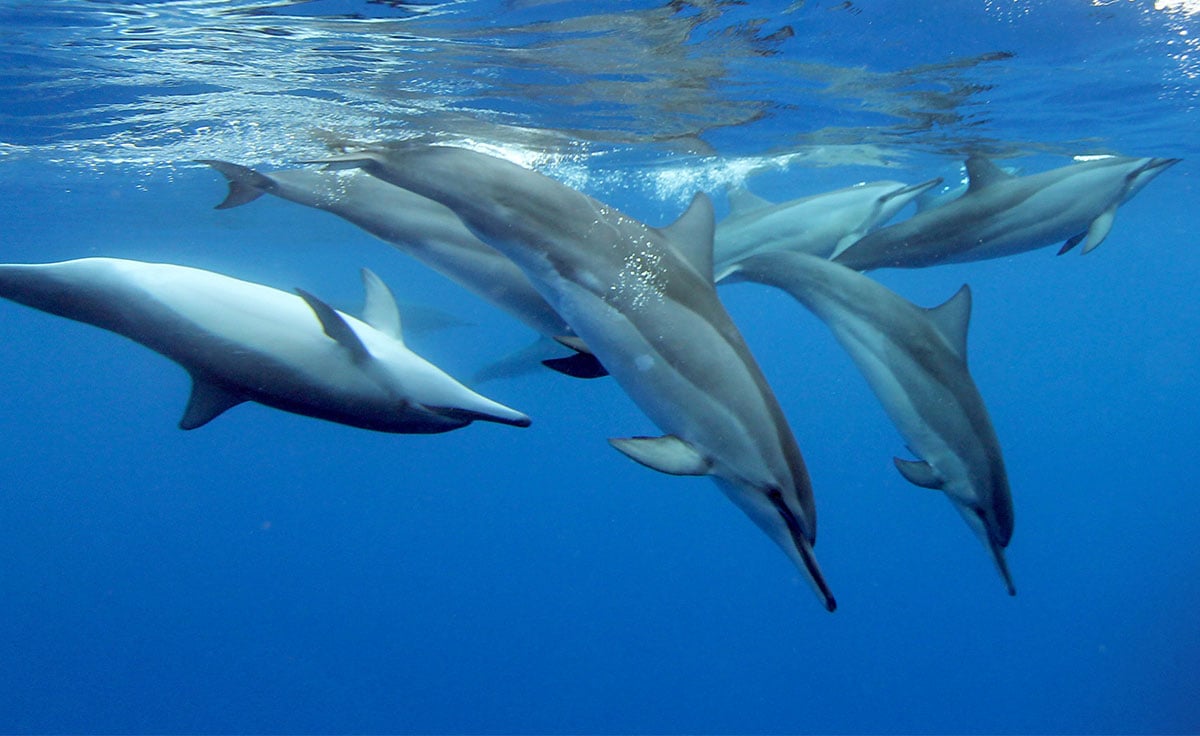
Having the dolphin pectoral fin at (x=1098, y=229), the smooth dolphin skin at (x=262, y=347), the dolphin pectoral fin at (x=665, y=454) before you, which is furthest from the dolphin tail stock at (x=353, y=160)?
the dolphin pectoral fin at (x=1098, y=229)

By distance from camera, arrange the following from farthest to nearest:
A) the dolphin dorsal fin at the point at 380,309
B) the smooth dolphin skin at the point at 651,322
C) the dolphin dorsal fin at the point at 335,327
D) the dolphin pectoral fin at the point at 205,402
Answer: the dolphin dorsal fin at the point at 380,309
the dolphin pectoral fin at the point at 205,402
the dolphin dorsal fin at the point at 335,327
the smooth dolphin skin at the point at 651,322

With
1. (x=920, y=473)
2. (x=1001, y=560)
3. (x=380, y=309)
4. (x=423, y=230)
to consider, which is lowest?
(x=1001, y=560)

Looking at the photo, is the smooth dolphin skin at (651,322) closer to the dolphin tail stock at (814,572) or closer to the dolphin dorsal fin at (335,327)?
the dolphin tail stock at (814,572)

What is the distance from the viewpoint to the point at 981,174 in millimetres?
7000

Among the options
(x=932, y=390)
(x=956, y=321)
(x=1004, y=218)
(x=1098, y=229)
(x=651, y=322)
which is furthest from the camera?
(x=1098, y=229)

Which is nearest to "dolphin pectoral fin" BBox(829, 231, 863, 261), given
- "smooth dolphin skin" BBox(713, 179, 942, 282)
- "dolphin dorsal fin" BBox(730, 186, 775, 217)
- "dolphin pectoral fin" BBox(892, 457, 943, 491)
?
"smooth dolphin skin" BBox(713, 179, 942, 282)

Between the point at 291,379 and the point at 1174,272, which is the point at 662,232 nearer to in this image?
the point at 291,379

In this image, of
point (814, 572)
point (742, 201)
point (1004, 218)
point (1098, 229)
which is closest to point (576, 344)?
point (814, 572)

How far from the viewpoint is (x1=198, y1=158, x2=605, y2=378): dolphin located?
4320mm

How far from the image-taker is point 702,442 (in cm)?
337

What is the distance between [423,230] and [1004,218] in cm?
499

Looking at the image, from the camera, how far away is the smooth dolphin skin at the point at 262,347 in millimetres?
3852

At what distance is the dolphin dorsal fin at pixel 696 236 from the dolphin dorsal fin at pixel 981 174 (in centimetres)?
415

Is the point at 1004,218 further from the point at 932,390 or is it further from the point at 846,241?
the point at 932,390
